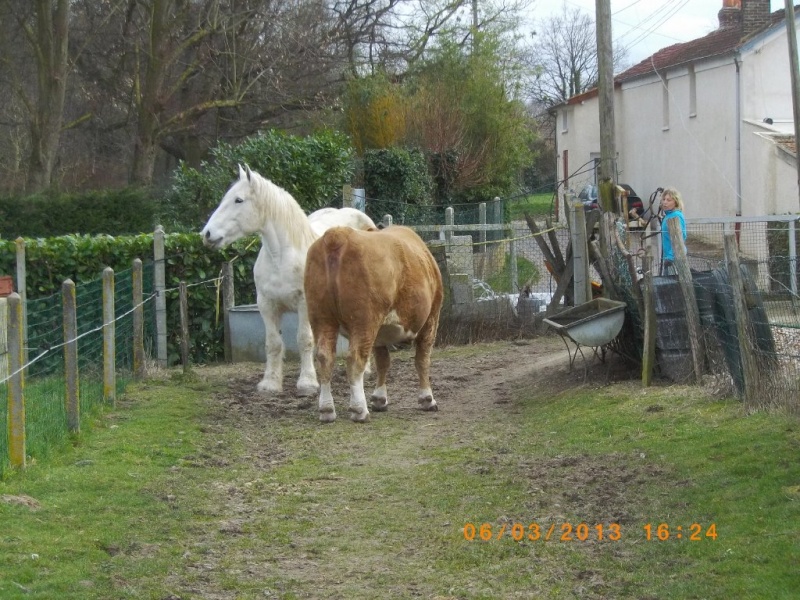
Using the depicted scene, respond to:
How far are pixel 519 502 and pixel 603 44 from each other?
42.6ft

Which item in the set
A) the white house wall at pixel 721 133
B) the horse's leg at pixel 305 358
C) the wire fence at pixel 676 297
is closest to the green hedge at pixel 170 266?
the horse's leg at pixel 305 358

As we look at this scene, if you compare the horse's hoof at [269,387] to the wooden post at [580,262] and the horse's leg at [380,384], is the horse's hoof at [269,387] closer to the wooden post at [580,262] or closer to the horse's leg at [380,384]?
the horse's leg at [380,384]

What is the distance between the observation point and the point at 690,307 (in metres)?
9.64

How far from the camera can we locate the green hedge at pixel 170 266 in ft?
43.5

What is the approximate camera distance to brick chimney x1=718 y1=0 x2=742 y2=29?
33375 mm

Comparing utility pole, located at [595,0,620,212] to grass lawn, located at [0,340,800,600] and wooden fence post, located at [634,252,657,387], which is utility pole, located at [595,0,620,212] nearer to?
wooden fence post, located at [634,252,657,387]

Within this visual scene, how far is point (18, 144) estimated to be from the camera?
3155 cm

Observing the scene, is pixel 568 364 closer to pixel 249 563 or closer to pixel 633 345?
pixel 633 345

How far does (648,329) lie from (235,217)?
433cm

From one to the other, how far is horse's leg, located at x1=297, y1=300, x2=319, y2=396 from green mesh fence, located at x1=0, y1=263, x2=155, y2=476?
1772 mm

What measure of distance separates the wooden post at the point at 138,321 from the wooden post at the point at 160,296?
3.41 ft

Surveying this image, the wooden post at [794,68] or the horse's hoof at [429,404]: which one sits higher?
the wooden post at [794,68]

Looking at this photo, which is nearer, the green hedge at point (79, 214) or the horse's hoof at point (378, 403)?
the horse's hoof at point (378, 403)
